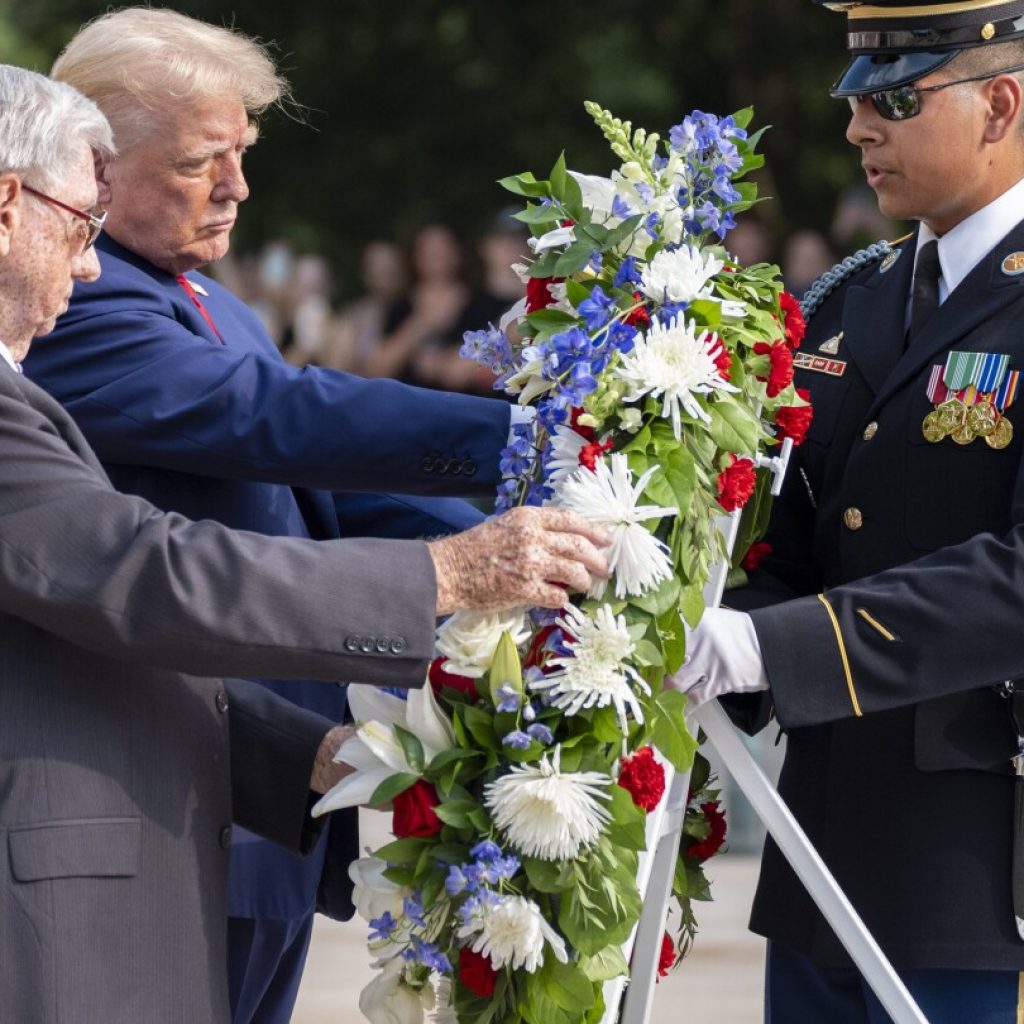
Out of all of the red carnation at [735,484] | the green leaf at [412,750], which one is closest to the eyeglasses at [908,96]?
the red carnation at [735,484]

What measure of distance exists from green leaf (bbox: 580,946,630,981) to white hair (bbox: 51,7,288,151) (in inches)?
66.0

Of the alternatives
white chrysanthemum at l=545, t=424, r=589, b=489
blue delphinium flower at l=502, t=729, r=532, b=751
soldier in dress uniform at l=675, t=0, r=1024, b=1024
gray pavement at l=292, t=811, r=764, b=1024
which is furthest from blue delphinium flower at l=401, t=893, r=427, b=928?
gray pavement at l=292, t=811, r=764, b=1024

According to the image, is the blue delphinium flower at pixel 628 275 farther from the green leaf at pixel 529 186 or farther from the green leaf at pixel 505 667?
the green leaf at pixel 505 667

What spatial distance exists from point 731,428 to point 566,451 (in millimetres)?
245

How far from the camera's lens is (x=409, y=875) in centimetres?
298

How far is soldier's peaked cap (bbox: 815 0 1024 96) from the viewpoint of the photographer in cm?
336

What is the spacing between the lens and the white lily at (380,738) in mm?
3002

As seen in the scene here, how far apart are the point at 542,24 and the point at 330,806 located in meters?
10.1

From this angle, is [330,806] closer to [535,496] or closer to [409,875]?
[409,875]

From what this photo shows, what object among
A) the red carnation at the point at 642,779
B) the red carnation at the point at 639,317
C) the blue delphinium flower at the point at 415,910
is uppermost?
the red carnation at the point at 639,317

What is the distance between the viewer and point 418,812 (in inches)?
116

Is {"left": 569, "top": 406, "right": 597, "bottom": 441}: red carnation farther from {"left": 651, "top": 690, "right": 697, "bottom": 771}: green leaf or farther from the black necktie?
the black necktie

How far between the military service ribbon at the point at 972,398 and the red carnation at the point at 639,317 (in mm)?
573

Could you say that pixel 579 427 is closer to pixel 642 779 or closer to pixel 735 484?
pixel 735 484
